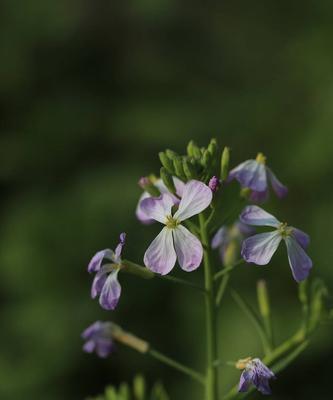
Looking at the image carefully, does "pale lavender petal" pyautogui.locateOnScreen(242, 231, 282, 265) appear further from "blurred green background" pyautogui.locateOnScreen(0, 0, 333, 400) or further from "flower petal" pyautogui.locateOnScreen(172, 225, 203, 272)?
"blurred green background" pyautogui.locateOnScreen(0, 0, 333, 400)

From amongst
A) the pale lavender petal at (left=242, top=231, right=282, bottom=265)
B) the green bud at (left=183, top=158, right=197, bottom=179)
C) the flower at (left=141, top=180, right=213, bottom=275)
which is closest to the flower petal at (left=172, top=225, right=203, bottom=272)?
the flower at (left=141, top=180, right=213, bottom=275)

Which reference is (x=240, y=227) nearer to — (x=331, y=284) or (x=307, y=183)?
(x=331, y=284)

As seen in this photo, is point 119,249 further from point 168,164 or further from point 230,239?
point 230,239

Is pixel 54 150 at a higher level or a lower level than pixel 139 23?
lower

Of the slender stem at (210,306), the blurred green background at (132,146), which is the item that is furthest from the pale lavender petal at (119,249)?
the blurred green background at (132,146)

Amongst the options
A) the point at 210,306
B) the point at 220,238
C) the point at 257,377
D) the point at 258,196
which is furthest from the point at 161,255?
the point at 220,238

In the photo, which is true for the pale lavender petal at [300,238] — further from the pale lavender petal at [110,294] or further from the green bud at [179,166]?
the pale lavender petal at [110,294]

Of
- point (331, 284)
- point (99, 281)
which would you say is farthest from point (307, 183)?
point (99, 281)
